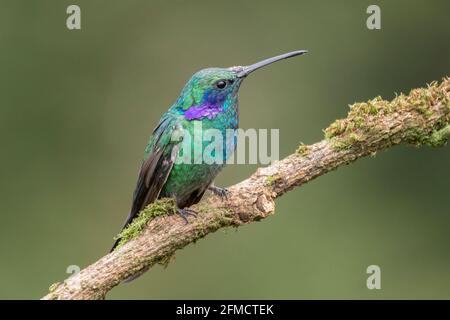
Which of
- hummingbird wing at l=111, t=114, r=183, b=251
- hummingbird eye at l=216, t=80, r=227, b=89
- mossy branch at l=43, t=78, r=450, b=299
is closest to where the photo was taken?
mossy branch at l=43, t=78, r=450, b=299

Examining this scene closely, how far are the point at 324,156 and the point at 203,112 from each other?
975 mm

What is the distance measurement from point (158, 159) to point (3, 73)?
16.5 ft

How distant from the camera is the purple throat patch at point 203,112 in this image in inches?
192

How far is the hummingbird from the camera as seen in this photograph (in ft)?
15.8

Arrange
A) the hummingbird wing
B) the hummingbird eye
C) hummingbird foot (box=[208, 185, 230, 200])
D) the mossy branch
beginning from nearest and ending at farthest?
the mossy branch
hummingbird foot (box=[208, 185, 230, 200])
the hummingbird wing
the hummingbird eye

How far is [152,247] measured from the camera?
13.8 feet

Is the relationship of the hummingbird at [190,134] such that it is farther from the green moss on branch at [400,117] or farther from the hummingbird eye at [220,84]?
the green moss on branch at [400,117]

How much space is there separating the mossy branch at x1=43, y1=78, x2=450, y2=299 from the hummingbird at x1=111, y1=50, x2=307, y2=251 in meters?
0.42

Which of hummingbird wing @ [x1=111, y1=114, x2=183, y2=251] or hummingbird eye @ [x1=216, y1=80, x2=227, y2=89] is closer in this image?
hummingbird wing @ [x1=111, y1=114, x2=183, y2=251]

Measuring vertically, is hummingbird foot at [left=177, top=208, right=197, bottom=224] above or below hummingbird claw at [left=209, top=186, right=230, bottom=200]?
below

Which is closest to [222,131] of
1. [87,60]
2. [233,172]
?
[233,172]

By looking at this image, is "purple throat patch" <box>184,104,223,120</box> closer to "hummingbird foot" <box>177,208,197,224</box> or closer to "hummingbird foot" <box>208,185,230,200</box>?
"hummingbird foot" <box>208,185,230,200</box>

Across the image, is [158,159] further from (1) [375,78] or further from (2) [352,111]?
(1) [375,78]

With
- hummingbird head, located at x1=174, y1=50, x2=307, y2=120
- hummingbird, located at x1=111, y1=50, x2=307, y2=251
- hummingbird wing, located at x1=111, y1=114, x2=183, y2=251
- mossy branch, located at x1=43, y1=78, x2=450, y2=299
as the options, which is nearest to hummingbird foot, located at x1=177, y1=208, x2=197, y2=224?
mossy branch, located at x1=43, y1=78, x2=450, y2=299
